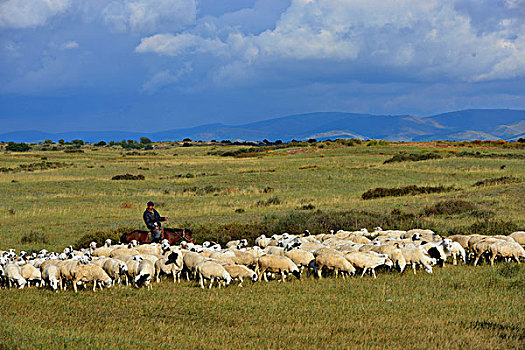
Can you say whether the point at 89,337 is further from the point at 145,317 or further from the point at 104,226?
the point at 104,226

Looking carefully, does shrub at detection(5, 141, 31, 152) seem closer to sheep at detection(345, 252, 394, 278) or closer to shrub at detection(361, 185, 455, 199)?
shrub at detection(361, 185, 455, 199)

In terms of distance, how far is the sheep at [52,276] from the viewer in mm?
12883

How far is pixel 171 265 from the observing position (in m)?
13.7

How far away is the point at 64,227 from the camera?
25703mm

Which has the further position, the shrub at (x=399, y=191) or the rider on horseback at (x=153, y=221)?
the shrub at (x=399, y=191)

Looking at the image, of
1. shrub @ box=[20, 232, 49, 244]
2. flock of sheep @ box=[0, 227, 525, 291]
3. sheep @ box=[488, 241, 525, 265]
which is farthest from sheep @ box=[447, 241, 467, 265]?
shrub @ box=[20, 232, 49, 244]

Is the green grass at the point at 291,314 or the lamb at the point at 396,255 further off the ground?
the lamb at the point at 396,255

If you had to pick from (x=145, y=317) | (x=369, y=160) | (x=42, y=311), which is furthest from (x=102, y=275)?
(x=369, y=160)

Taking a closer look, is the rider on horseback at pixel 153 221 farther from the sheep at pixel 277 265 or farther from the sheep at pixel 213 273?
the sheep at pixel 277 265

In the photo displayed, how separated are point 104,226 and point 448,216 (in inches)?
654

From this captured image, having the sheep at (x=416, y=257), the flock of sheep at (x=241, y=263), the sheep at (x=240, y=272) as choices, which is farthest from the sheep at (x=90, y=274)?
the sheep at (x=416, y=257)

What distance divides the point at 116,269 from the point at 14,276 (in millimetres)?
2521

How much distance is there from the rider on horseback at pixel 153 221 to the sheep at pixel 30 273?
15.8ft

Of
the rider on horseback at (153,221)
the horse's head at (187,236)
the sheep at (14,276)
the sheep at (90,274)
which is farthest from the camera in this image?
the horse's head at (187,236)
